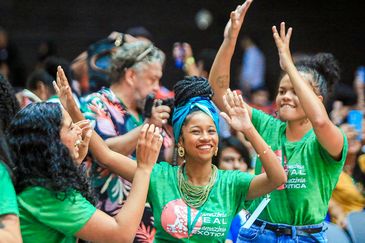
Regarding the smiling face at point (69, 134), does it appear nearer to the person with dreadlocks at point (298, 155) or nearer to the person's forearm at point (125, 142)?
the person with dreadlocks at point (298, 155)

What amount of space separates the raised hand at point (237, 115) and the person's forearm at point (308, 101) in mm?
427

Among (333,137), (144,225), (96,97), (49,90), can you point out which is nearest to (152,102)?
(96,97)

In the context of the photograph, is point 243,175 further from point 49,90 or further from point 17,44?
point 17,44

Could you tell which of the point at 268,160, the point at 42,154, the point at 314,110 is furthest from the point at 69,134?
the point at 314,110

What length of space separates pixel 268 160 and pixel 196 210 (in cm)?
45

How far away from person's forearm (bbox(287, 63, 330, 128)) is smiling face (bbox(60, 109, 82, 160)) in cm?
128

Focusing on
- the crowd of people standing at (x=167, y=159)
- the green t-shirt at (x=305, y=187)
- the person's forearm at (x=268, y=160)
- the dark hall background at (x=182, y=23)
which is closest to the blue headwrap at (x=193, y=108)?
the crowd of people standing at (x=167, y=159)

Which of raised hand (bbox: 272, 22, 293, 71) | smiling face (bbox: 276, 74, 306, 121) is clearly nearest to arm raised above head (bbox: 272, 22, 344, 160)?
raised hand (bbox: 272, 22, 293, 71)

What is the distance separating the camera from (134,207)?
407cm

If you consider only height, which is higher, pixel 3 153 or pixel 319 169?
pixel 319 169

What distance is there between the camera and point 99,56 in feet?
22.8

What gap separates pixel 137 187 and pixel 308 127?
1478 mm

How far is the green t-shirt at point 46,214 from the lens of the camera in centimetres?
398

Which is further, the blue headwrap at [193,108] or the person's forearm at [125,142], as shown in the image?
the person's forearm at [125,142]
